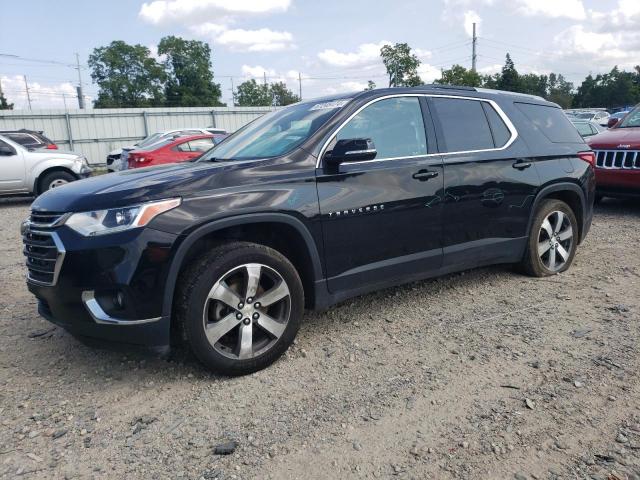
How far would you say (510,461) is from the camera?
2318 mm

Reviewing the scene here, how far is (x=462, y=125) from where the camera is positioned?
13.8 feet

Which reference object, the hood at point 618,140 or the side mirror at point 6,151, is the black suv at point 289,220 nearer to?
the hood at point 618,140

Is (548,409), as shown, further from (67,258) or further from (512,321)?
(67,258)

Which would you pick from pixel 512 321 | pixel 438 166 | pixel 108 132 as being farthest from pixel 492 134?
pixel 108 132

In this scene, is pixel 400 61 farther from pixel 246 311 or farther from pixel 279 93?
pixel 279 93

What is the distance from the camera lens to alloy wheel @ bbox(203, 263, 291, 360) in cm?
301

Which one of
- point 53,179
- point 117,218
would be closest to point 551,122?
point 117,218

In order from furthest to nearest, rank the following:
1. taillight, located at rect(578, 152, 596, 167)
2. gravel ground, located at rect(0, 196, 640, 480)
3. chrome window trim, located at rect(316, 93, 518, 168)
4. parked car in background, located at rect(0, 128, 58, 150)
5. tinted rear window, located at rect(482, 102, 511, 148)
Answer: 1. parked car in background, located at rect(0, 128, 58, 150)
2. taillight, located at rect(578, 152, 596, 167)
3. tinted rear window, located at rect(482, 102, 511, 148)
4. chrome window trim, located at rect(316, 93, 518, 168)
5. gravel ground, located at rect(0, 196, 640, 480)

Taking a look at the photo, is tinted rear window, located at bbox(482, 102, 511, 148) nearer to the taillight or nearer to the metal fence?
the taillight

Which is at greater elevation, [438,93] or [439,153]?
[438,93]

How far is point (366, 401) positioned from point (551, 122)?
11.6ft

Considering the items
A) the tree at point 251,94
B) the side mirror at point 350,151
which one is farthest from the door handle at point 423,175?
the tree at point 251,94

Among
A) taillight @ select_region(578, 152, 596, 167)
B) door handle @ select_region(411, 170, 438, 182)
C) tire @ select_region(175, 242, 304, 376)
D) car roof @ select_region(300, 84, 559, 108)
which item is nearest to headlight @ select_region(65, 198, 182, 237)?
tire @ select_region(175, 242, 304, 376)

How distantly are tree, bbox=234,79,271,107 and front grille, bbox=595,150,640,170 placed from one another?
78.3 metres
